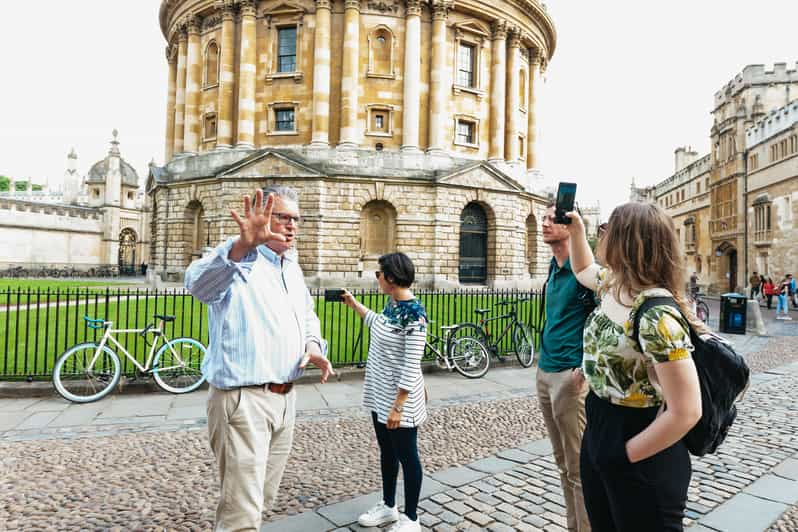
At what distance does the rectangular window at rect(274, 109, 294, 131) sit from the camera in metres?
26.2

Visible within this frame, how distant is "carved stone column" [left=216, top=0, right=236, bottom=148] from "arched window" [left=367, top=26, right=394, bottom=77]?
7.50 meters

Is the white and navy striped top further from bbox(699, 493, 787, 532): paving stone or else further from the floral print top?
bbox(699, 493, 787, 532): paving stone

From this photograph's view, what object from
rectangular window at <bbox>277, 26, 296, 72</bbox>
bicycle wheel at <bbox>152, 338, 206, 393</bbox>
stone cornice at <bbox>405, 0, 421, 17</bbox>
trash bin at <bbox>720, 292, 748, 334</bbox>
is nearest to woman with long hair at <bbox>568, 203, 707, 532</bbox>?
bicycle wheel at <bbox>152, 338, 206, 393</bbox>

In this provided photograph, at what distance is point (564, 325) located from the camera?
10.8 ft

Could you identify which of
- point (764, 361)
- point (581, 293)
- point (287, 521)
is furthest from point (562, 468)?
point (764, 361)

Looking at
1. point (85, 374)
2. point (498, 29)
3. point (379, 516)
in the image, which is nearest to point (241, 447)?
point (379, 516)

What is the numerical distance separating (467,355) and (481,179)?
60.9 ft

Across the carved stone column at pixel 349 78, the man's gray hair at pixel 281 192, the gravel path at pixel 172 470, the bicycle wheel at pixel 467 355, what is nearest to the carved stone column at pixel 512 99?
the carved stone column at pixel 349 78

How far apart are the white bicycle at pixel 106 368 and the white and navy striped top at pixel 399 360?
13.1 ft

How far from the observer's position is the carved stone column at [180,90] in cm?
2988

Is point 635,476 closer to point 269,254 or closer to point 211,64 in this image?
point 269,254

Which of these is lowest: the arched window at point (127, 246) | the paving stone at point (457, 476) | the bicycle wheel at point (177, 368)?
the paving stone at point (457, 476)

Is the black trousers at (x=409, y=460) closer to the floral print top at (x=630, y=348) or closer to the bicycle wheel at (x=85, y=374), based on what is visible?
the floral print top at (x=630, y=348)

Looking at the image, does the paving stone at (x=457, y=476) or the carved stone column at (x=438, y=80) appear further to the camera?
the carved stone column at (x=438, y=80)
